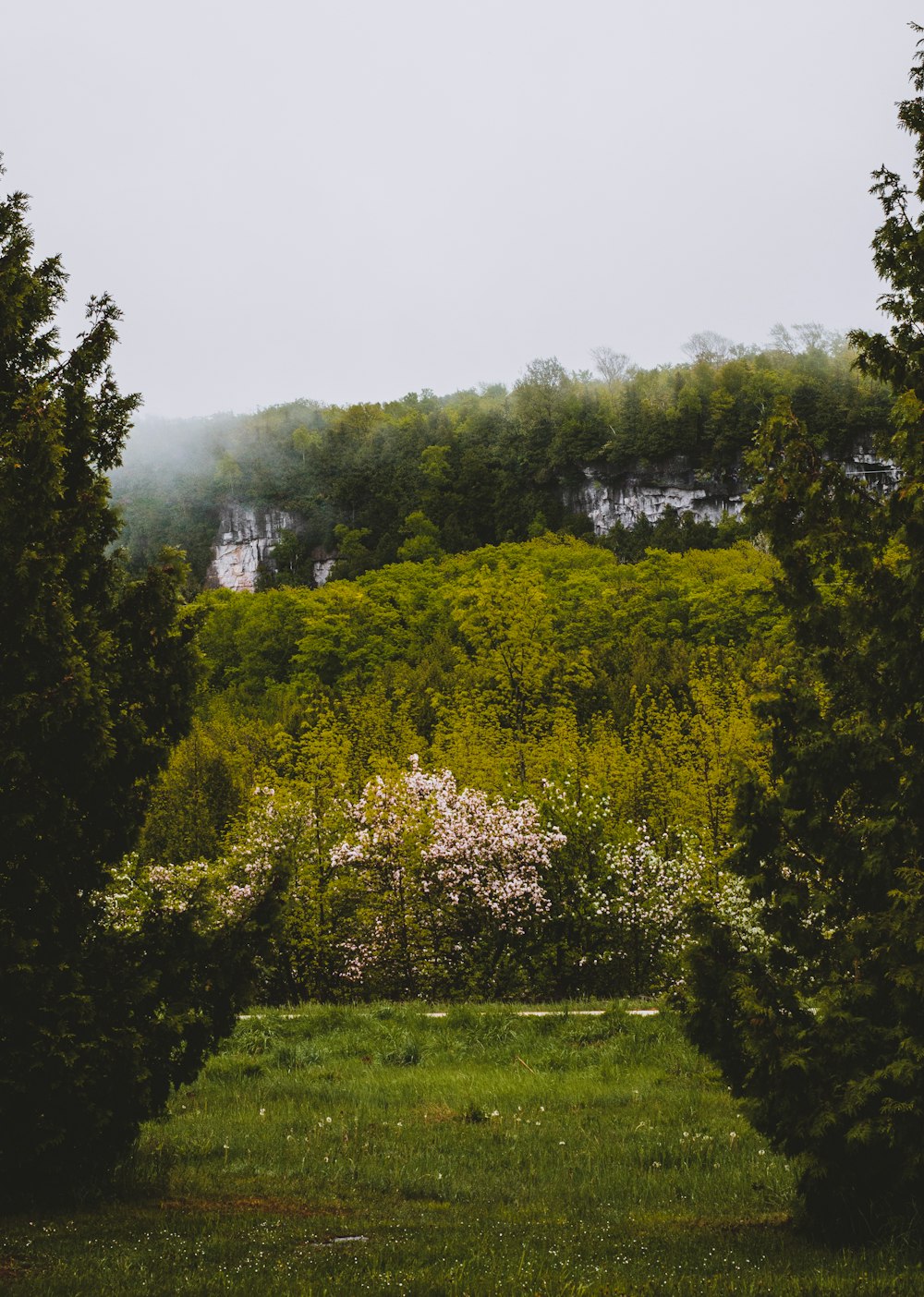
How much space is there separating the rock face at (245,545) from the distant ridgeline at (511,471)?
203 millimetres

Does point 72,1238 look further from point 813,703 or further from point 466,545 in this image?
point 466,545

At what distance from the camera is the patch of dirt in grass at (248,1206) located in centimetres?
800

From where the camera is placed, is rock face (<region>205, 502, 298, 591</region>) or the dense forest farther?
rock face (<region>205, 502, 298, 591</region>)

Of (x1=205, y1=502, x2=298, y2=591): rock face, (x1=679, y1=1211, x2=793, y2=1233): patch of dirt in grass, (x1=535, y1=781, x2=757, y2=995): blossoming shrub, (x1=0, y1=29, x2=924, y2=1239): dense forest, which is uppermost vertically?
(x1=205, y1=502, x2=298, y2=591): rock face

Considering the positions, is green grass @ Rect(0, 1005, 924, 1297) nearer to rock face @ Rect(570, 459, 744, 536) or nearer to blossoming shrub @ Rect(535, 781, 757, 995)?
blossoming shrub @ Rect(535, 781, 757, 995)

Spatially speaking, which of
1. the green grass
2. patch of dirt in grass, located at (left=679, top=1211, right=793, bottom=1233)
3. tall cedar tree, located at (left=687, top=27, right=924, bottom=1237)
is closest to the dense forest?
tall cedar tree, located at (left=687, top=27, right=924, bottom=1237)

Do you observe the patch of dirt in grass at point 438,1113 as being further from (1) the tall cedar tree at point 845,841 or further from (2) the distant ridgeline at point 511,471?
(2) the distant ridgeline at point 511,471

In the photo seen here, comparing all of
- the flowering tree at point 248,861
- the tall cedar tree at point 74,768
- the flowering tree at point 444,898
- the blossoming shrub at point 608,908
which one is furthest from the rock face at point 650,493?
the tall cedar tree at point 74,768

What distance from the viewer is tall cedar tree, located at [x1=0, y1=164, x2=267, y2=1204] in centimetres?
781

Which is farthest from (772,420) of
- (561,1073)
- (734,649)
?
(734,649)

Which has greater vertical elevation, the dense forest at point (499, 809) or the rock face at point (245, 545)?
the rock face at point (245, 545)

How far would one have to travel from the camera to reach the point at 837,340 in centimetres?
13000

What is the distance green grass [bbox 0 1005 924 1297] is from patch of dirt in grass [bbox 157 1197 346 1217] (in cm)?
4

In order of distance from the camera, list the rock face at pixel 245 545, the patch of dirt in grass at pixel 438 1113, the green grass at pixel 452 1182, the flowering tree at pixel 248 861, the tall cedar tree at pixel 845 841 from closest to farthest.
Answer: the green grass at pixel 452 1182, the tall cedar tree at pixel 845 841, the patch of dirt in grass at pixel 438 1113, the flowering tree at pixel 248 861, the rock face at pixel 245 545
